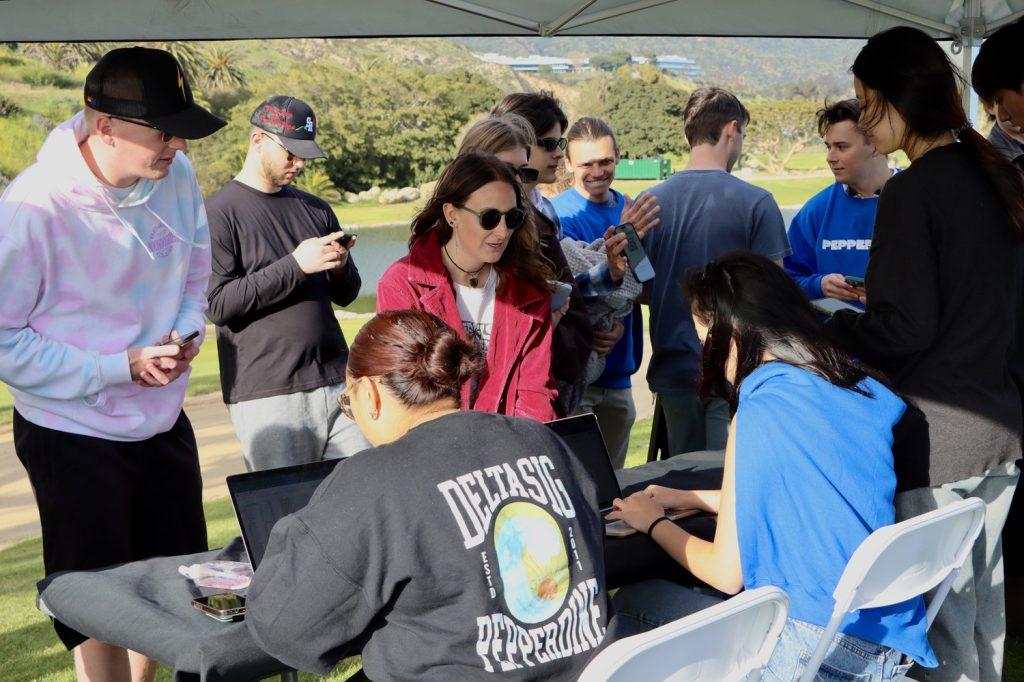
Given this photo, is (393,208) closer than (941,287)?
No

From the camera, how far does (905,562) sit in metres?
1.76

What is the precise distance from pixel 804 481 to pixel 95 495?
4.91ft

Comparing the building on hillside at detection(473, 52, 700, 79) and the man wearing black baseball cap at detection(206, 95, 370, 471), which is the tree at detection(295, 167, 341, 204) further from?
the man wearing black baseball cap at detection(206, 95, 370, 471)

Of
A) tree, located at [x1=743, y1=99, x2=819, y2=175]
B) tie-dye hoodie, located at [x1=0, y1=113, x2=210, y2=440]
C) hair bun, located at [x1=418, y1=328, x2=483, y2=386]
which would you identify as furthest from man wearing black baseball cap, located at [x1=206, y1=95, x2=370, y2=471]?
tree, located at [x1=743, y1=99, x2=819, y2=175]

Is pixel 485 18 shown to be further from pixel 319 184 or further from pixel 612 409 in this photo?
pixel 319 184

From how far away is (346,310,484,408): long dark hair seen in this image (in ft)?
4.93

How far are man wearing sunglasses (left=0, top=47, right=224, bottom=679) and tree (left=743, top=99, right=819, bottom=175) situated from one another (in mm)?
42620

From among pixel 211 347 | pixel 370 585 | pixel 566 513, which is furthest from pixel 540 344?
pixel 211 347

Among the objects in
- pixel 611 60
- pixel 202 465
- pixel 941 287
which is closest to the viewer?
pixel 941 287

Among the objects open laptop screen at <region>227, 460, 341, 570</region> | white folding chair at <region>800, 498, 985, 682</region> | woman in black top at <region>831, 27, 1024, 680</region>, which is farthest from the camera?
woman in black top at <region>831, 27, 1024, 680</region>

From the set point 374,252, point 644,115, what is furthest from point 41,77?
point 644,115

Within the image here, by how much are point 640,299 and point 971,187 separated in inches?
56.8

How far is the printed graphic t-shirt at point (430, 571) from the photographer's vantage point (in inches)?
53.2

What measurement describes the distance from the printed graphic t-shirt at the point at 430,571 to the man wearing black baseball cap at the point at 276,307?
1774 millimetres
